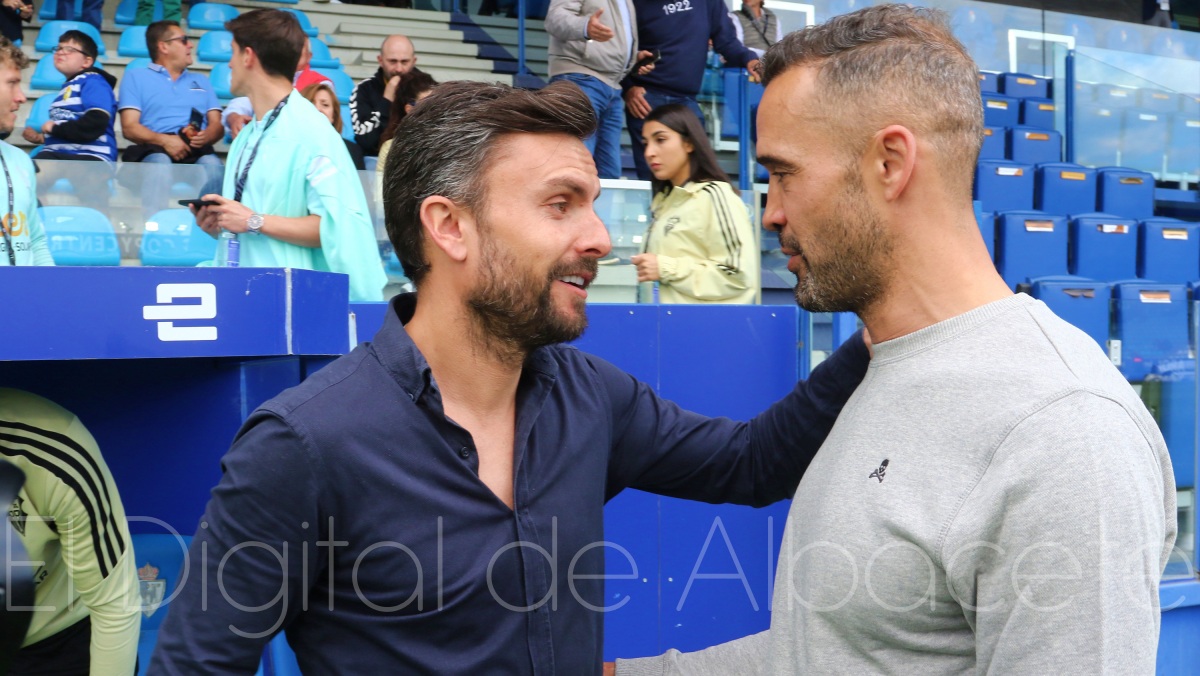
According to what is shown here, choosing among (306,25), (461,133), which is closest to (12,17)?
(306,25)

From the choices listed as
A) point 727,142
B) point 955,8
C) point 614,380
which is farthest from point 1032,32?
point 614,380

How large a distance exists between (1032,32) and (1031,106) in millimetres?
2113

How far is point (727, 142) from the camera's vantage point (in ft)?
23.8

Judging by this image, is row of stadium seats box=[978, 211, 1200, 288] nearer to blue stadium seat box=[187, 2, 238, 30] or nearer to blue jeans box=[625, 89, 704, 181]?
blue jeans box=[625, 89, 704, 181]

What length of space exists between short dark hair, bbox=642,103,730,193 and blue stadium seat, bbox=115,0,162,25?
6.30 meters

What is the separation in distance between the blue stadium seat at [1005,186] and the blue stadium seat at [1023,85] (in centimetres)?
214

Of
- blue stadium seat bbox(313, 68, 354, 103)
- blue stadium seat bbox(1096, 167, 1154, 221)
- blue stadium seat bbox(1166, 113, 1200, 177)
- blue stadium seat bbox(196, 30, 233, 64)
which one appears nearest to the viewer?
blue stadium seat bbox(313, 68, 354, 103)

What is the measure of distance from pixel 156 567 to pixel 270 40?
1.77 m

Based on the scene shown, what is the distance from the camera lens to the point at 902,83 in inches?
57.9

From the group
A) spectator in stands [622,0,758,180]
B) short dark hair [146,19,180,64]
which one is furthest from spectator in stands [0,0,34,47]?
spectator in stands [622,0,758,180]

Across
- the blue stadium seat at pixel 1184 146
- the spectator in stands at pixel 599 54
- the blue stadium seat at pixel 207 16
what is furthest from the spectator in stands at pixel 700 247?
the blue stadium seat at pixel 1184 146

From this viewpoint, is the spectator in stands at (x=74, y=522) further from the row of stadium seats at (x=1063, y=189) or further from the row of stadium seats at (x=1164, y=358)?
the row of stadium seats at (x=1063, y=189)

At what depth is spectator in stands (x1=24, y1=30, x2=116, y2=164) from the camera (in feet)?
19.8

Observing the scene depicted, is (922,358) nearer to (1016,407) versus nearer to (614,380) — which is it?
(1016,407)
